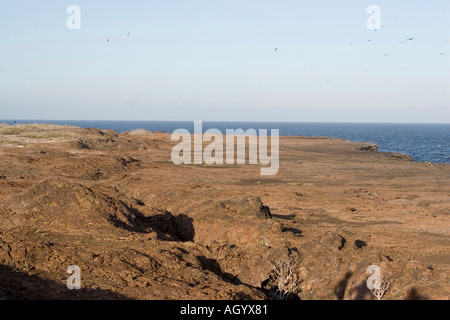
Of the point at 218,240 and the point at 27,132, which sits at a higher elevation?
the point at 27,132

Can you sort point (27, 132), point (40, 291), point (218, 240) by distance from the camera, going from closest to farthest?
point (40, 291) < point (218, 240) < point (27, 132)

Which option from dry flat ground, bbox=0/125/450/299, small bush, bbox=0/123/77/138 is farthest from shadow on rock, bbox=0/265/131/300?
small bush, bbox=0/123/77/138

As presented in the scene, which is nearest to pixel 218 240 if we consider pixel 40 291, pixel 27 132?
pixel 40 291

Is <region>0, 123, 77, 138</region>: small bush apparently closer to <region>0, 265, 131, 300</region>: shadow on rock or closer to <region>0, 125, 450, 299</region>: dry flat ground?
<region>0, 125, 450, 299</region>: dry flat ground

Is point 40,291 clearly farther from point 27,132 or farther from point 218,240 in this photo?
point 27,132

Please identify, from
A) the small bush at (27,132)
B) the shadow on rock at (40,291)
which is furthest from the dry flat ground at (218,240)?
the small bush at (27,132)

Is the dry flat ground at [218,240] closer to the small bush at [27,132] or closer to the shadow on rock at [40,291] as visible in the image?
the shadow on rock at [40,291]

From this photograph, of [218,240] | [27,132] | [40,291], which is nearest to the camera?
[40,291]

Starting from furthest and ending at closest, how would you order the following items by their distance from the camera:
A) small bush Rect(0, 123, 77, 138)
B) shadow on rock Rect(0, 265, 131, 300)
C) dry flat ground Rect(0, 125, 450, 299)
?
small bush Rect(0, 123, 77, 138) → dry flat ground Rect(0, 125, 450, 299) → shadow on rock Rect(0, 265, 131, 300)

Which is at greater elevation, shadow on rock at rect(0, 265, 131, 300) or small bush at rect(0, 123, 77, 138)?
Result: small bush at rect(0, 123, 77, 138)
